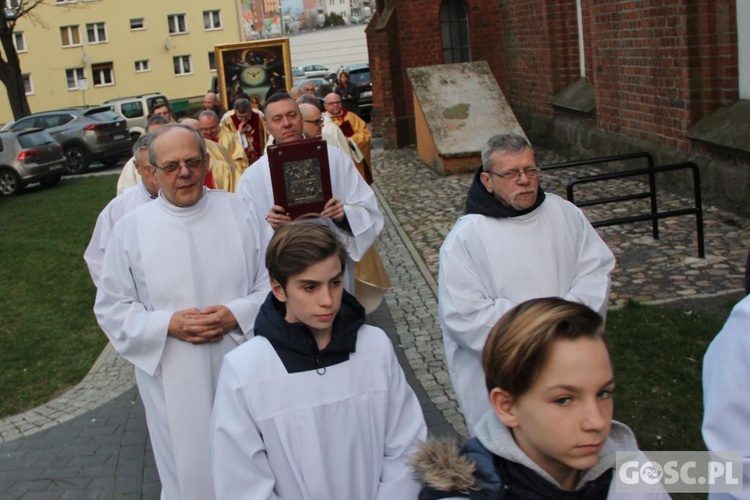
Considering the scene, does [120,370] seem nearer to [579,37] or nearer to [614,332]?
[614,332]

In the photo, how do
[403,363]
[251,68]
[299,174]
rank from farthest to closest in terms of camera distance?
[251,68]
[403,363]
[299,174]

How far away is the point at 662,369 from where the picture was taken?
22.1ft

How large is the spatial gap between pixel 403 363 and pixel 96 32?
64.1 meters

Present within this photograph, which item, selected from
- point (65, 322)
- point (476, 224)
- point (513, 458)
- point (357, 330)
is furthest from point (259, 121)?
point (513, 458)

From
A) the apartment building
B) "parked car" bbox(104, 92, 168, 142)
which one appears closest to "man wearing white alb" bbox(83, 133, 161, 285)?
"parked car" bbox(104, 92, 168, 142)

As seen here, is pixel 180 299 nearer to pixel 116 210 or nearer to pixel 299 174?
pixel 299 174

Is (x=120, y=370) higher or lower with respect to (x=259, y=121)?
lower

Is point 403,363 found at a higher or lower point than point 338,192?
lower

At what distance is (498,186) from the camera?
479cm

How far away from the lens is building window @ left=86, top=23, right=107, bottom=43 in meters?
67.4

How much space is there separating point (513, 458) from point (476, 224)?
7.96ft

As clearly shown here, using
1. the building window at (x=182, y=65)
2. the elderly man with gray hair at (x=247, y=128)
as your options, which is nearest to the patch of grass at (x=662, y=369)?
the elderly man with gray hair at (x=247, y=128)

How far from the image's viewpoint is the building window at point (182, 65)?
2753 inches

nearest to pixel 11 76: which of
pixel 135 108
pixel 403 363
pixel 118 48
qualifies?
pixel 135 108
